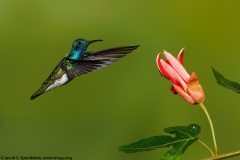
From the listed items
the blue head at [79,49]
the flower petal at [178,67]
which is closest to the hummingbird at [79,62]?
the blue head at [79,49]

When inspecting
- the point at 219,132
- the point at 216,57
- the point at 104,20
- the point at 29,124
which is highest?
the point at 104,20

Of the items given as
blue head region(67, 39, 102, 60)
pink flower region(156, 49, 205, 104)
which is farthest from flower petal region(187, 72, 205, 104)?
blue head region(67, 39, 102, 60)

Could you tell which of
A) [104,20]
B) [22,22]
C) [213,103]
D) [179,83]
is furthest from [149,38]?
[179,83]

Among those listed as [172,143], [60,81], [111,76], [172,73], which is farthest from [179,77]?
[111,76]

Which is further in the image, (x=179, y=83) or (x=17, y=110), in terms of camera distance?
(x=17, y=110)

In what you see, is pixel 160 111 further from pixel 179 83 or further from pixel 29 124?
pixel 179 83

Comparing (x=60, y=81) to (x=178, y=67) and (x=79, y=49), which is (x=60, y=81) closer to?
(x=79, y=49)

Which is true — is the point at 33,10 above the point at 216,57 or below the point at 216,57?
above
